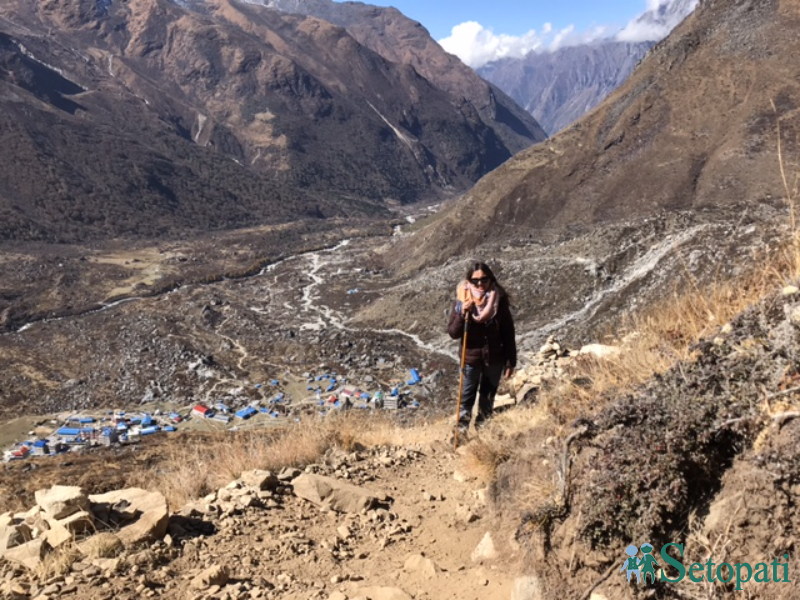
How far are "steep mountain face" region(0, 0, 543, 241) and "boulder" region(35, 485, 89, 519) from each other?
2500 inches

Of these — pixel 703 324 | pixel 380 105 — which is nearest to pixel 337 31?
pixel 380 105

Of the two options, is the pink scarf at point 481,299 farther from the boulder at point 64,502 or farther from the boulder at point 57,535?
the boulder at point 57,535

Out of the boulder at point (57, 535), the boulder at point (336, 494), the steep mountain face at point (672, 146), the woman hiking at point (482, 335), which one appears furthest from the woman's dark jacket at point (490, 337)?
the steep mountain face at point (672, 146)

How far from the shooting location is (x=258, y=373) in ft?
92.4

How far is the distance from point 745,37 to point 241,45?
389ft

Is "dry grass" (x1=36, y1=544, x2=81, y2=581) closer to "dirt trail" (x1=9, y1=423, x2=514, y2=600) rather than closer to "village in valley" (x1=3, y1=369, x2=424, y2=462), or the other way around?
"dirt trail" (x1=9, y1=423, x2=514, y2=600)

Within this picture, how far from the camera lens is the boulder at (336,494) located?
177 inches

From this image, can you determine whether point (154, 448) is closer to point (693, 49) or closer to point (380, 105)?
point (693, 49)

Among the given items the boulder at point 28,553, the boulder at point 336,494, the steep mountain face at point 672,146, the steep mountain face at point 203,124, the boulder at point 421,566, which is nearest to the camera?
the boulder at point 421,566

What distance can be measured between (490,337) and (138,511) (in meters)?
3.29

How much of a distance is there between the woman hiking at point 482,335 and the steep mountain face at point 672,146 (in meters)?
29.1

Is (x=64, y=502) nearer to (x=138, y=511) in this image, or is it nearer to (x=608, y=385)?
(x=138, y=511)

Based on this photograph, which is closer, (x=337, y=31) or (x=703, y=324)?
(x=703, y=324)

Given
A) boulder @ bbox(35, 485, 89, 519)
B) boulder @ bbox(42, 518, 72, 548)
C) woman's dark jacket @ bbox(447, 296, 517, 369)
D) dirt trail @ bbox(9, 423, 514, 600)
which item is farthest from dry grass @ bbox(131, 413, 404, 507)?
woman's dark jacket @ bbox(447, 296, 517, 369)
